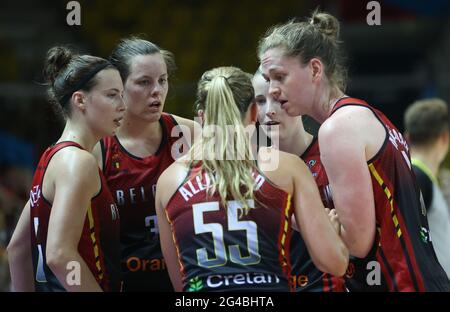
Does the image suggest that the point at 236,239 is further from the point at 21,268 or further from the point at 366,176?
the point at 21,268

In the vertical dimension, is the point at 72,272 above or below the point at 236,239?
below

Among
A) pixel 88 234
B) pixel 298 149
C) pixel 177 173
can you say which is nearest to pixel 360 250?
pixel 177 173

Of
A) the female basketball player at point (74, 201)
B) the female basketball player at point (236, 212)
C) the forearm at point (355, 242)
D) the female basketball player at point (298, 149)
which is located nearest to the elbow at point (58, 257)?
the female basketball player at point (74, 201)

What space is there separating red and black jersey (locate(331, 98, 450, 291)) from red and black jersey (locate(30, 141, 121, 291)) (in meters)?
1.16

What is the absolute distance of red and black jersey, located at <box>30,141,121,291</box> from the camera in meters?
3.28

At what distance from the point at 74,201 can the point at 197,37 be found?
10.2 m

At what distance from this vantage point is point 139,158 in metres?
3.99

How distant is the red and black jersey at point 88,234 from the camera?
10.7 feet

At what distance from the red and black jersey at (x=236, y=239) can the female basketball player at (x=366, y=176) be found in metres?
0.31

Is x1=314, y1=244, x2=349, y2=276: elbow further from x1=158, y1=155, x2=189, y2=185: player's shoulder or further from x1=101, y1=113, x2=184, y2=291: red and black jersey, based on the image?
x1=101, y1=113, x2=184, y2=291: red and black jersey

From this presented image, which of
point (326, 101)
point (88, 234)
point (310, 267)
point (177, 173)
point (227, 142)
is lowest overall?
point (310, 267)

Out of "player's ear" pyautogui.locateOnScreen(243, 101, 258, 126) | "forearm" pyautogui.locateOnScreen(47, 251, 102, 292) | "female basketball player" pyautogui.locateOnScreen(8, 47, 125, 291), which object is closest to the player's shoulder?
"player's ear" pyautogui.locateOnScreen(243, 101, 258, 126)

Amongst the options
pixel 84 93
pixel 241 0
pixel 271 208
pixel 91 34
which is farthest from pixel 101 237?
pixel 241 0

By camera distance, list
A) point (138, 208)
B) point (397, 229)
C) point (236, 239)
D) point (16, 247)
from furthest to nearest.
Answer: point (138, 208), point (16, 247), point (397, 229), point (236, 239)
